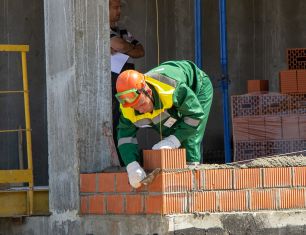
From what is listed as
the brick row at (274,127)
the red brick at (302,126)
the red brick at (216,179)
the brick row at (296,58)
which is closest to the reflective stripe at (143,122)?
the red brick at (216,179)

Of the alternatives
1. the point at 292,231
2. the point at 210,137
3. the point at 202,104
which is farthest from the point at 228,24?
the point at 292,231

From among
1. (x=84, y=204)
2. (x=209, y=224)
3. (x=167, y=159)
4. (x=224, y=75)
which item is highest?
(x=224, y=75)

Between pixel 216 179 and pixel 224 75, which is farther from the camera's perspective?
pixel 224 75

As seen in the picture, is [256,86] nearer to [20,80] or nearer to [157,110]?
[20,80]

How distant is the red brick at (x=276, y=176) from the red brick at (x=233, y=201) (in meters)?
0.19

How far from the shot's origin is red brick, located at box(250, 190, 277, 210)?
6094mm

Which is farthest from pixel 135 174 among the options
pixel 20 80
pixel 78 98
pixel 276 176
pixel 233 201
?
pixel 20 80

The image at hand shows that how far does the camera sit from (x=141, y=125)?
→ 6434mm

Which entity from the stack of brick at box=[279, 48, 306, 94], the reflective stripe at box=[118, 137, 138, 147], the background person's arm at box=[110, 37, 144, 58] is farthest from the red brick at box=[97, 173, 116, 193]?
the stack of brick at box=[279, 48, 306, 94]

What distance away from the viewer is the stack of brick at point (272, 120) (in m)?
9.39

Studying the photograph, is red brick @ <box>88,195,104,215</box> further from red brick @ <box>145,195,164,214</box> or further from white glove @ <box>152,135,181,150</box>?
white glove @ <box>152,135,181,150</box>

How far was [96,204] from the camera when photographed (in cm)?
643

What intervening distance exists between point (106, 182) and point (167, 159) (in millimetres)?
602

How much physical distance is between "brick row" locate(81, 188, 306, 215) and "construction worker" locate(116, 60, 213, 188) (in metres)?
0.18
